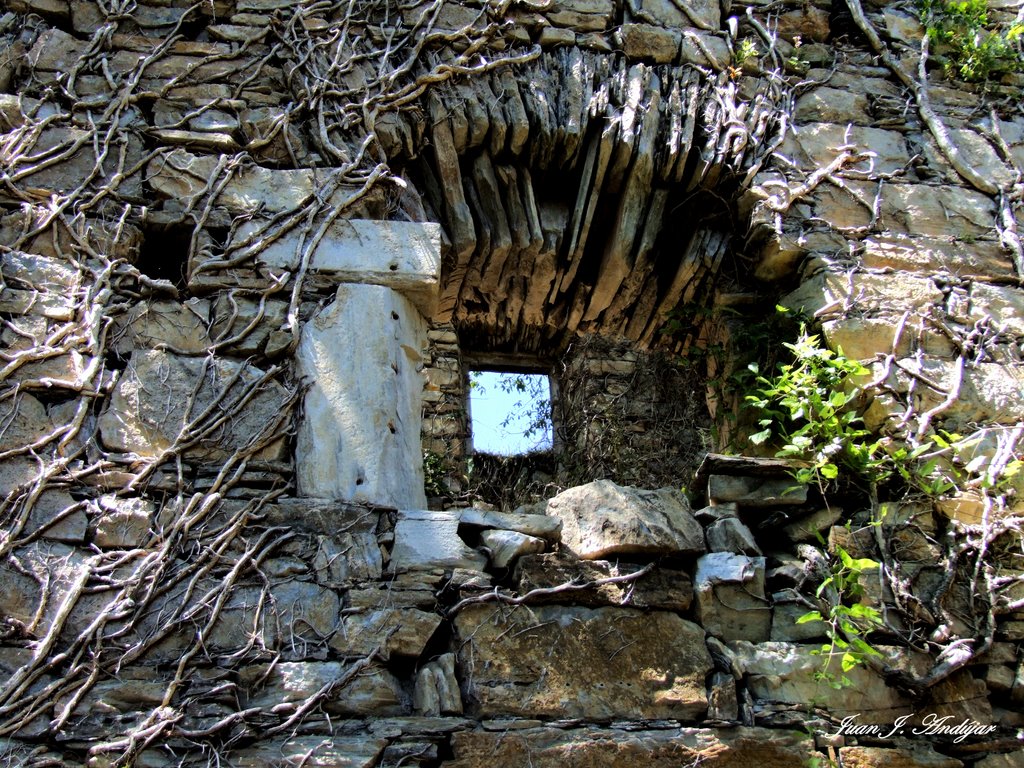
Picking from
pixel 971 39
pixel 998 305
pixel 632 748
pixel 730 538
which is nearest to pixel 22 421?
pixel 632 748

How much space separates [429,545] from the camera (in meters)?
3.09

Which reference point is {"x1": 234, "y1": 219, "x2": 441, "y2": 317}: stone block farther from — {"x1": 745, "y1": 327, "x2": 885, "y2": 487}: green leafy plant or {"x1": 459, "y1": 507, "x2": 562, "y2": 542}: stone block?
{"x1": 745, "y1": 327, "x2": 885, "y2": 487}: green leafy plant

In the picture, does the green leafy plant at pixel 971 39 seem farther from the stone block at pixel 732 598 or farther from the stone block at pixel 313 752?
the stone block at pixel 313 752

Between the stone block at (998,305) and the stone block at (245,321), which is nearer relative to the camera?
the stone block at (245,321)

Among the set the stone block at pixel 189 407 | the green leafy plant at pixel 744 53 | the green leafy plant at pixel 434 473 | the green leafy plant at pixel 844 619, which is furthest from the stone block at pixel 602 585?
the green leafy plant at pixel 744 53

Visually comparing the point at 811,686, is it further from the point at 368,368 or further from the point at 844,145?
the point at 844,145

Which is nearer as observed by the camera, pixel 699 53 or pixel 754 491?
pixel 754 491

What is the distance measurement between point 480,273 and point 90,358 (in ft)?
5.15

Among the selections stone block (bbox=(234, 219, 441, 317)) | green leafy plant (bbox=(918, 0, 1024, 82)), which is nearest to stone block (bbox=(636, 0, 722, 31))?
green leafy plant (bbox=(918, 0, 1024, 82))

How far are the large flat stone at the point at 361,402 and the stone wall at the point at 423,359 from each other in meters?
0.01

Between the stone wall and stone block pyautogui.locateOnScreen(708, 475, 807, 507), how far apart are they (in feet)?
0.04

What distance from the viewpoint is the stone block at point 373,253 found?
3.51m

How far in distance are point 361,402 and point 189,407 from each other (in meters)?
0.51

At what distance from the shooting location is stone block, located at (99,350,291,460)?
3.11 meters
